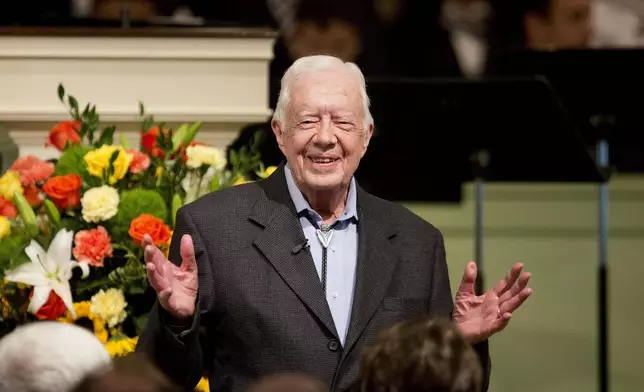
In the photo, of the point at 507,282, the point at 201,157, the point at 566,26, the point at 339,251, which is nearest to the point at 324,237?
the point at 339,251

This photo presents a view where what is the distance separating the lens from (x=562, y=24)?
610 centimetres

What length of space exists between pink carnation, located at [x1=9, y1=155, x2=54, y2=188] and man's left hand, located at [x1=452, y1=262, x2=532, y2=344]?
1184 millimetres

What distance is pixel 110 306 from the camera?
9.87 feet

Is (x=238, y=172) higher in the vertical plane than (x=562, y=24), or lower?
lower

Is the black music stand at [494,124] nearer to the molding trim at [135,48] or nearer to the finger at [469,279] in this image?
the molding trim at [135,48]

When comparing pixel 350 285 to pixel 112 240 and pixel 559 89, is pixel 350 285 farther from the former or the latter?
pixel 559 89

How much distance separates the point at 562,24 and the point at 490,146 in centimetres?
152

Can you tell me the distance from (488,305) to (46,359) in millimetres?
1204

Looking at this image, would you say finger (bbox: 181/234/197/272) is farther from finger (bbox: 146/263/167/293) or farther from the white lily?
the white lily

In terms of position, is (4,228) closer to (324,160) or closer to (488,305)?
(324,160)

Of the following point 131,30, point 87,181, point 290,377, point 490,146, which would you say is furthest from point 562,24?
point 290,377

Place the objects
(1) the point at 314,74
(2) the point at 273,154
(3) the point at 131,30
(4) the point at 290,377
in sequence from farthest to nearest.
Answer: (2) the point at 273,154, (3) the point at 131,30, (1) the point at 314,74, (4) the point at 290,377

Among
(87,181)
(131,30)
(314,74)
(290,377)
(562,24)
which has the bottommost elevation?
(290,377)

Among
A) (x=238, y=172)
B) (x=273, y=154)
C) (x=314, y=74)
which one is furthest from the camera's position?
(x=273, y=154)
